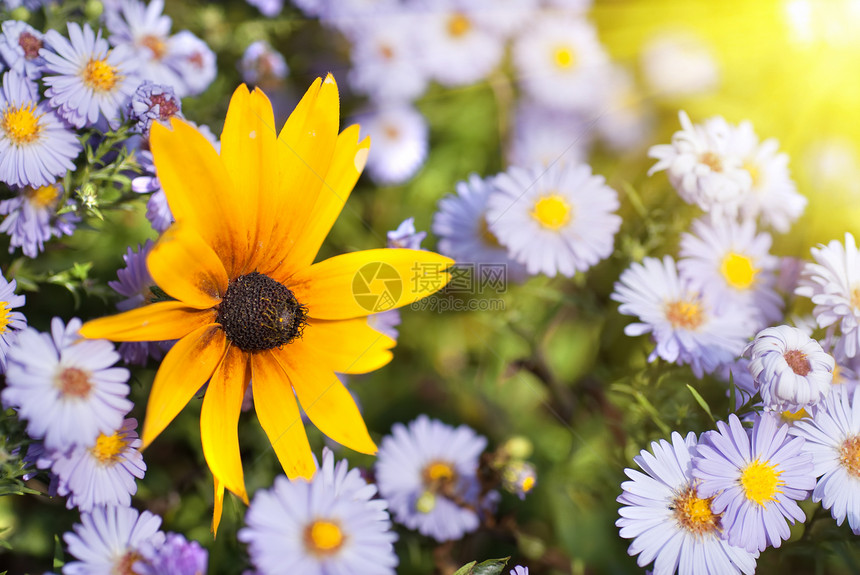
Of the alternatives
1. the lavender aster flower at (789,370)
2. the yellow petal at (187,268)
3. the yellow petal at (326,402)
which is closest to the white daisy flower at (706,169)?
the lavender aster flower at (789,370)

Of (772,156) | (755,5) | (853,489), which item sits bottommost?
(853,489)

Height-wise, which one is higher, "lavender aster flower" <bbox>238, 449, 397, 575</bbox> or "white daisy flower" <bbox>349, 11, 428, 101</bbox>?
"white daisy flower" <bbox>349, 11, 428, 101</bbox>

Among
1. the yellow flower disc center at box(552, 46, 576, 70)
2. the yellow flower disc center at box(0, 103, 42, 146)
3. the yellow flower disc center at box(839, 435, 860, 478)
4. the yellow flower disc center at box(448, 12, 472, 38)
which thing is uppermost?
the yellow flower disc center at box(448, 12, 472, 38)

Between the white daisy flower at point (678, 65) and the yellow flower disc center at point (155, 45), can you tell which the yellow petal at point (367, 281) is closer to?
the yellow flower disc center at point (155, 45)

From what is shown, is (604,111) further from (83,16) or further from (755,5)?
(83,16)

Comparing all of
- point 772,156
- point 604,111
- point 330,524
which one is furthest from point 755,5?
point 330,524

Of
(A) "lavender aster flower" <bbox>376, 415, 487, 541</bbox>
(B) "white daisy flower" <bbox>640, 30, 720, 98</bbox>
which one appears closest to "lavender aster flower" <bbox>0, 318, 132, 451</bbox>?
(A) "lavender aster flower" <bbox>376, 415, 487, 541</bbox>

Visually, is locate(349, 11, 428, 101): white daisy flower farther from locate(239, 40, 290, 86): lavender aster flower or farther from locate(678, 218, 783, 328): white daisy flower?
locate(678, 218, 783, 328): white daisy flower
